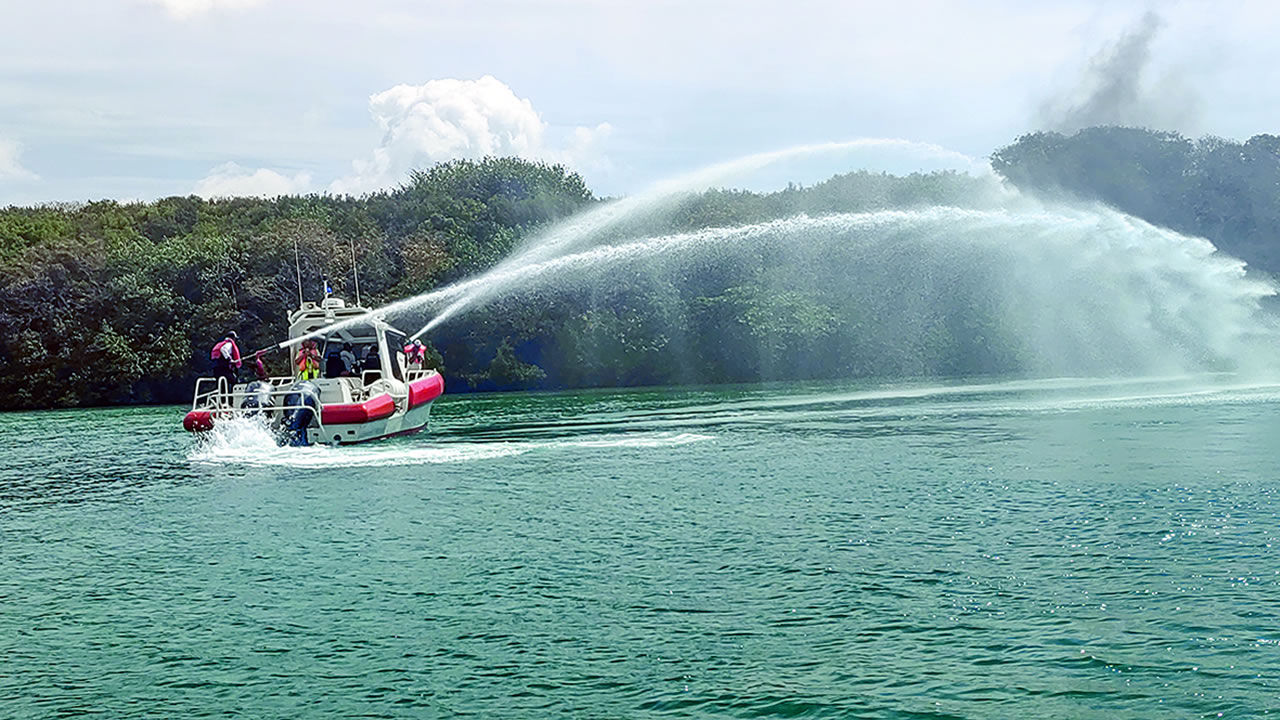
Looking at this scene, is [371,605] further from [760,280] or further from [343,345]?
[760,280]

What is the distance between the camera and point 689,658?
46.9 feet

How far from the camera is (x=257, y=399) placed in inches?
1501

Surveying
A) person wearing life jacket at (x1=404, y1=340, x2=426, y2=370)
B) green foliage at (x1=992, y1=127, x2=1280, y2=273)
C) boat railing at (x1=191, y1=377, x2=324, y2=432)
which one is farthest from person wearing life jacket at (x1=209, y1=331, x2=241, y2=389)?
green foliage at (x1=992, y1=127, x2=1280, y2=273)

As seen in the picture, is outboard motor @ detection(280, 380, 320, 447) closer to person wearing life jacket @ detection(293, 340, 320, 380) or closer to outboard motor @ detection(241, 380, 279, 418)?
outboard motor @ detection(241, 380, 279, 418)

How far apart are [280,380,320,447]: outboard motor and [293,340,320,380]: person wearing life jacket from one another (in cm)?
223

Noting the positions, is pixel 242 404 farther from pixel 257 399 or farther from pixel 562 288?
pixel 562 288

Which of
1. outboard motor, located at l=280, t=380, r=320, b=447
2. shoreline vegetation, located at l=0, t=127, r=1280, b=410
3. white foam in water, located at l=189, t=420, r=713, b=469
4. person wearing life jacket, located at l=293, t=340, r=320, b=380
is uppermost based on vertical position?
shoreline vegetation, located at l=0, t=127, r=1280, b=410

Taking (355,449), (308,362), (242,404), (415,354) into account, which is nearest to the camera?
(355,449)

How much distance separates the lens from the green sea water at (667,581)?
43.8 feet

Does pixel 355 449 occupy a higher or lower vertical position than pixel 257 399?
lower

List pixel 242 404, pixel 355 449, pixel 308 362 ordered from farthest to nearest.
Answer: pixel 308 362
pixel 242 404
pixel 355 449

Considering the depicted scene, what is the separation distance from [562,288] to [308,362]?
171 feet

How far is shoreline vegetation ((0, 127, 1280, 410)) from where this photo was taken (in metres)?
84.4

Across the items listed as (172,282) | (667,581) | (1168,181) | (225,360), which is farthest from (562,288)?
(667,581)
